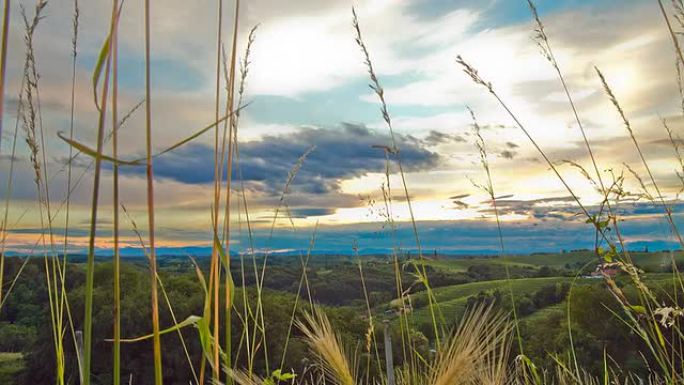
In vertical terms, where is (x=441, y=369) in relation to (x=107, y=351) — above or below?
above

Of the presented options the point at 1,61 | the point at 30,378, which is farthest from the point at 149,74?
the point at 30,378

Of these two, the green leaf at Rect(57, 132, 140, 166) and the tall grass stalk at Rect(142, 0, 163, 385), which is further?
the tall grass stalk at Rect(142, 0, 163, 385)

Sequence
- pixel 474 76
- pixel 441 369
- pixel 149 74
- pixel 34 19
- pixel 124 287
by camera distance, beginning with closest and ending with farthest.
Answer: pixel 149 74
pixel 441 369
pixel 34 19
pixel 474 76
pixel 124 287

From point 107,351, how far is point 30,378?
3457mm

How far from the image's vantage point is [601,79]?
244 cm

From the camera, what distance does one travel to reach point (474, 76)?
233cm

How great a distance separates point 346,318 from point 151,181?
2597cm

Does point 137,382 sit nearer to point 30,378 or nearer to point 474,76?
point 30,378

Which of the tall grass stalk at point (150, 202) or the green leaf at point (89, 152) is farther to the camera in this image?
the tall grass stalk at point (150, 202)

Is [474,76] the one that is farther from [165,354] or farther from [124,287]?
[124,287]

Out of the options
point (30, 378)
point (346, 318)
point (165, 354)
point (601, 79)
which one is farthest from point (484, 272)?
point (601, 79)

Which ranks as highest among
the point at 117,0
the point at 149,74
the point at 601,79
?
the point at 601,79

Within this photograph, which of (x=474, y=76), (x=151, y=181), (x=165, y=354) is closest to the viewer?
(x=151, y=181)

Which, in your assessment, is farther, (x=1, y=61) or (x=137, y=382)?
(x=137, y=382)
